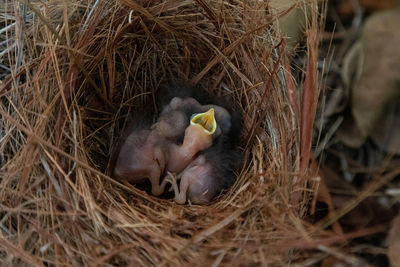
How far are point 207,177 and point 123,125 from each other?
397 millimetres

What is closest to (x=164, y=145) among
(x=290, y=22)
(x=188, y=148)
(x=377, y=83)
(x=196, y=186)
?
(x=188, y=148)

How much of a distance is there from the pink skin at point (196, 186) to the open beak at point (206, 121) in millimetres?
124

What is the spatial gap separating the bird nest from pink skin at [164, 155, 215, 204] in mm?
39

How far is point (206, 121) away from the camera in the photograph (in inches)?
64.7

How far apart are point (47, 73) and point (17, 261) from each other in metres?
0.57

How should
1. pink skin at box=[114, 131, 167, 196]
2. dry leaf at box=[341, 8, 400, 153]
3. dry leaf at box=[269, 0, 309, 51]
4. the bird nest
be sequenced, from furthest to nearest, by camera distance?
1. dry leaf at box=[341, 8, 400, 153]
2. dry leaf at box=[269, 0, 309, 51]
3. pink skin at box=[114, 131, 167, 196]
4. the bird nest

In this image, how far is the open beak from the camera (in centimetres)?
163

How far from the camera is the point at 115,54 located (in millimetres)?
1742

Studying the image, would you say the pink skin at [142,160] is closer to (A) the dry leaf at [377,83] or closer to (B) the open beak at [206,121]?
(B) the open beak at [206,121]

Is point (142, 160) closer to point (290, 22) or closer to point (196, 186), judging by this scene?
point (196, 186)

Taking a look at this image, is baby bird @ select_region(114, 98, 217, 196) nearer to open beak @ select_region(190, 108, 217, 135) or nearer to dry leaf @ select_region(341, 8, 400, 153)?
open beak @ select_region(190, 108, 217, 135)

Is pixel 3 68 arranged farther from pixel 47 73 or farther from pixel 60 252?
pixel 60 252

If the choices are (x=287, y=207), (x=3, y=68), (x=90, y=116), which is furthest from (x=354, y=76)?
(x=3, y=68)

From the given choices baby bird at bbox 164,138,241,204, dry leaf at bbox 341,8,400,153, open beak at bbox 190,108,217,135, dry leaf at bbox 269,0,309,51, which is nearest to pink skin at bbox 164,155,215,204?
baby bird at bbox 164,138,241,204
